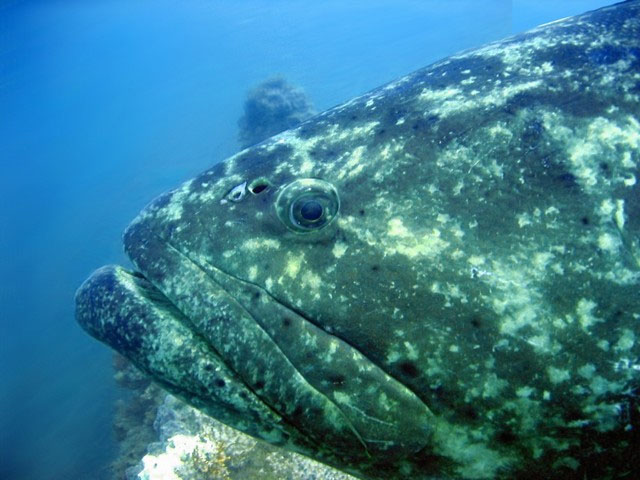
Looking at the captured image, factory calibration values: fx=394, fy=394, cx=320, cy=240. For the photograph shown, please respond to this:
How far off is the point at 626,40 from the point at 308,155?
200 cm

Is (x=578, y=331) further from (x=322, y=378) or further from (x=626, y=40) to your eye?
(x=626, y=40)

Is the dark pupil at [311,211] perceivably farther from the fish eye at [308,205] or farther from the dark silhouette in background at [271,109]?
the dark silhouette in background at [271,109]

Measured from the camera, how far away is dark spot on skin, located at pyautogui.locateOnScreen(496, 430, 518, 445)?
187 cm

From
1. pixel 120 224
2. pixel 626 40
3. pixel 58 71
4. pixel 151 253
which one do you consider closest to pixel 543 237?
pixel 626 40

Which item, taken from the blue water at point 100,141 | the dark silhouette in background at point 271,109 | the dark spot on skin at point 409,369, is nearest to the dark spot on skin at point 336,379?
the dark spot on skin at point 409,369

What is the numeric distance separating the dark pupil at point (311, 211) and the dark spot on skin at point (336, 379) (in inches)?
32.2

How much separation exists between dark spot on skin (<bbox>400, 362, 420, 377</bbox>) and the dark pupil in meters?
0.88

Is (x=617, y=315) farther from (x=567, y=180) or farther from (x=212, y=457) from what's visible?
(x=212, y=457)

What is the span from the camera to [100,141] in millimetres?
79062

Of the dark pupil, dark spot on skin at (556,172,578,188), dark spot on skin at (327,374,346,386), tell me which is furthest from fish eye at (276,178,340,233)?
dark spot on skin at (556,172,578,188)

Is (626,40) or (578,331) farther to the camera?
(626,40)

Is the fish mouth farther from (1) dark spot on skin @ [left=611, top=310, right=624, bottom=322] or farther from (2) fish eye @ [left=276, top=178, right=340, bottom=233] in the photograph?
(1) dark spot on skin @ [left=611, top=310, right=624, bottom=322]

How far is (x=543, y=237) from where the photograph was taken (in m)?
1.90

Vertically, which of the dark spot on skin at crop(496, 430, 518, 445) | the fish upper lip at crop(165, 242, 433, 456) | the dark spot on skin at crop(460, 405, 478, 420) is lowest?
the dark spot on skin at crop(496, 430, 518, 445)
